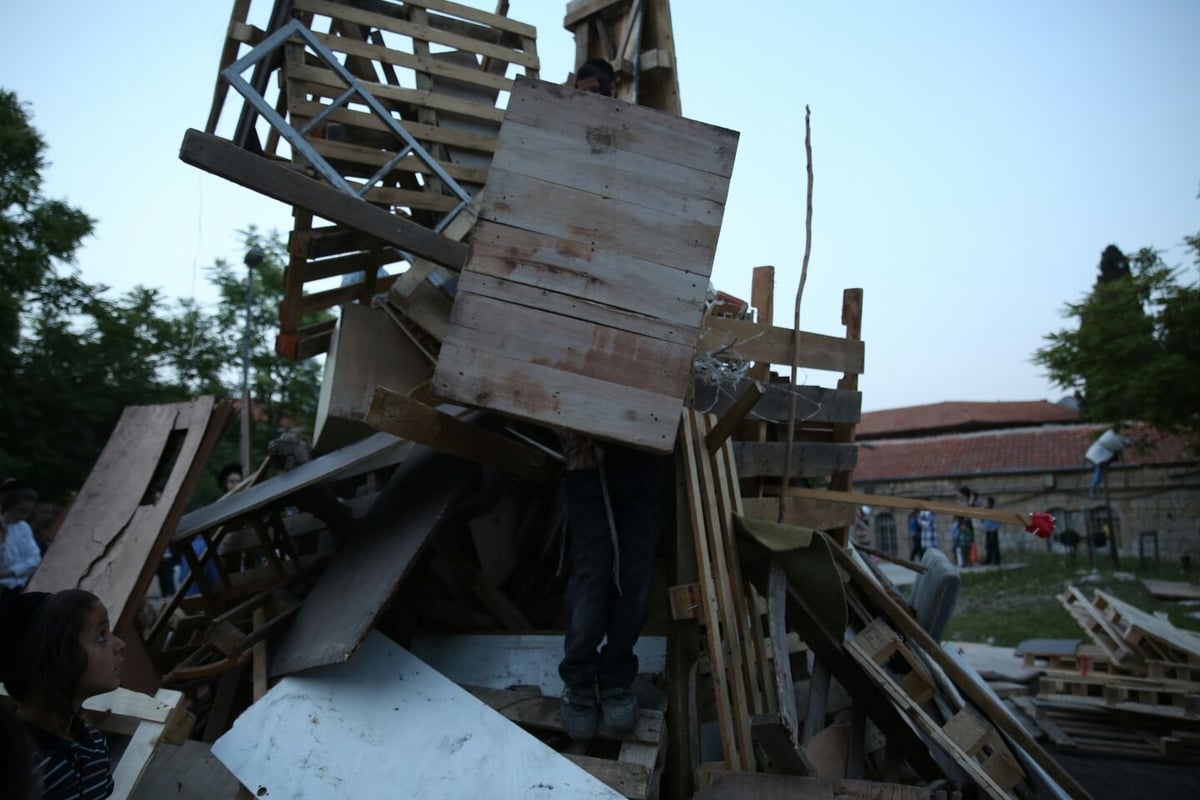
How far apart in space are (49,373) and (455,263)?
1807 centimetres

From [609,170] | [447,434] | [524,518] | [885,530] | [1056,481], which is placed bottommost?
[524,518]

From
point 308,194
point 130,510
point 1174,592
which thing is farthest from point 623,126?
point 1174,592

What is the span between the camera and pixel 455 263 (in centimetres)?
412

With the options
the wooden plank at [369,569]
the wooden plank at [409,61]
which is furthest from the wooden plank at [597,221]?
the wooden plank at [409,61]

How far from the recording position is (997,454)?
3394cm

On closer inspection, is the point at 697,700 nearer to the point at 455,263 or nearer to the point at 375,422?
the point at 375,422

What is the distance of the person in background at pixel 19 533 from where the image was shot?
5367 millimetres

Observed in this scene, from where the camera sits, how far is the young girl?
2.19 meters

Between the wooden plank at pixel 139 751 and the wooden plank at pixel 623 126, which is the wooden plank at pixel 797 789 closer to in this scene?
the wooden plank at pixel 139 751

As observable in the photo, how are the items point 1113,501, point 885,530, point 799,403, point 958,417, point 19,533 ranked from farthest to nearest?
point 958,417 → point 885,530 → point 1113,501 → point 19,533 → point 799,403

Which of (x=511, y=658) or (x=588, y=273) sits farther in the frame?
(x=511, y=658)

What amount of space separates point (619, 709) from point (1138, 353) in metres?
23.4

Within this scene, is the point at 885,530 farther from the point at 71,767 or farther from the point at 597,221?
the point at 71,767

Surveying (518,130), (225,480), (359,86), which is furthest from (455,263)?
(225,480)
